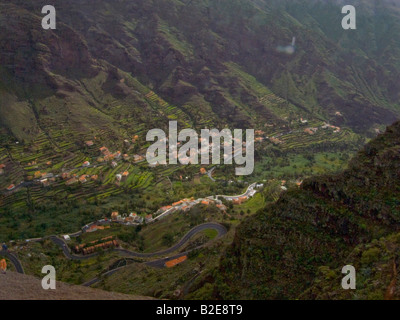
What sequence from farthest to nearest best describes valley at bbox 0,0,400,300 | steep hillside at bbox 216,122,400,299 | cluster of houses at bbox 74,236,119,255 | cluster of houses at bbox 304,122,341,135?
cluster of houses at bbox 304,122,341,135
cluster of houses at bbox 74,236,119,255
valley at bbox 0,0,400,300
steep hillside at bbox 216,122,400,299

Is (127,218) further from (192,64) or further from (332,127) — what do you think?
(192,64)

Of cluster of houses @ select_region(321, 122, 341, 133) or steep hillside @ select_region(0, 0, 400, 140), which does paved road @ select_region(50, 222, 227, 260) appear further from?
cluster of houses @ select_region(321, 122, 341, 133)

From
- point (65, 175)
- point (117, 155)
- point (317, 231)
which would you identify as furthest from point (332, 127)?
point (317, 231)

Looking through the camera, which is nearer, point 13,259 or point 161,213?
point 13,259

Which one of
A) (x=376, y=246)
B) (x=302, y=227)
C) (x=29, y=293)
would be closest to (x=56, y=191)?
(x=29, y=293)

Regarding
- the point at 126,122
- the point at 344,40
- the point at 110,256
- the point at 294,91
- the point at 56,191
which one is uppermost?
the point at 344,40

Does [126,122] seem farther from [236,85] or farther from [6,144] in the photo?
[236,85]

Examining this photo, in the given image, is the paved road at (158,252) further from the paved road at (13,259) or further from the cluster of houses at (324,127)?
the cluster of houses at (324,127)

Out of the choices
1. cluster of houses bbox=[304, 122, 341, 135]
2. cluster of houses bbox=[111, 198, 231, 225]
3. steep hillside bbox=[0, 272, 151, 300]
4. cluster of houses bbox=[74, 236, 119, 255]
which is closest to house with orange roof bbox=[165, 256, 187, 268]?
cluster of houses bbox=[74, 236, 119, 255]
